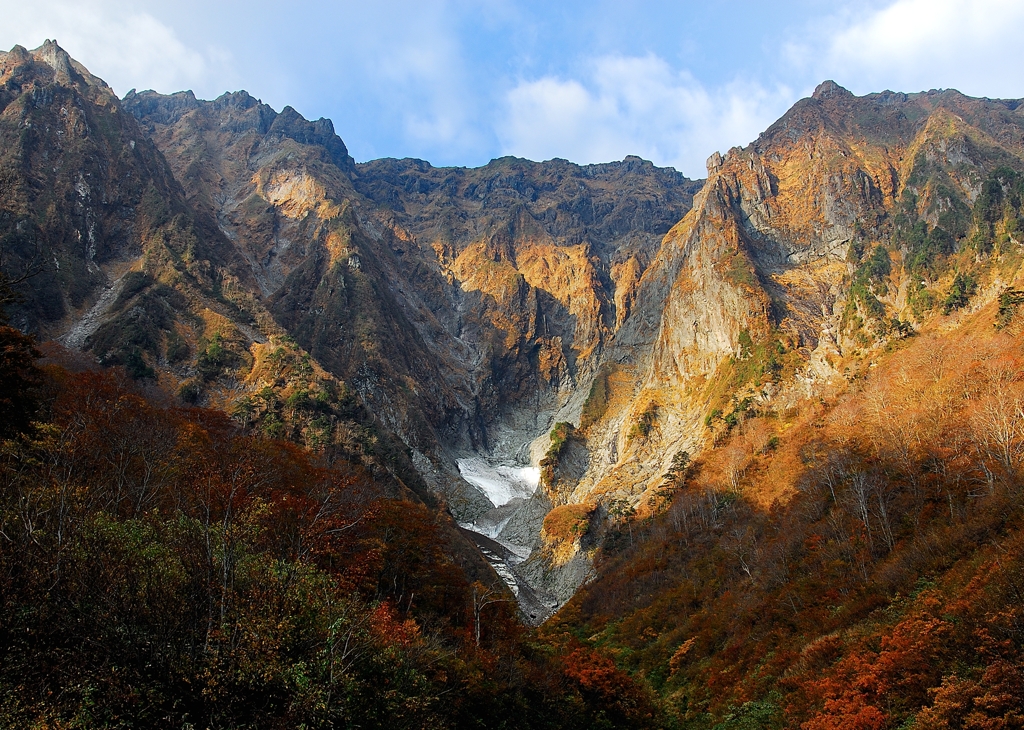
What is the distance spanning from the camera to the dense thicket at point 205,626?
1495 centimetres

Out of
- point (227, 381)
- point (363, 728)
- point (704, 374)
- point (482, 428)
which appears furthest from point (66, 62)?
point (363, 728)

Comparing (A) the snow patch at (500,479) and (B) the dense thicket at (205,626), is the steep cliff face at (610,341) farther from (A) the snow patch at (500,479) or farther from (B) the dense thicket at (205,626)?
(B) the dense thicket at (205,626)

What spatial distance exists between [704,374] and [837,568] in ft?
330

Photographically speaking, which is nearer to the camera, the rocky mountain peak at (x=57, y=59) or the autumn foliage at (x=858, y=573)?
the autumn foliage at (x=858, y=573)

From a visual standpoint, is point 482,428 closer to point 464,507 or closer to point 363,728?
point 464,507

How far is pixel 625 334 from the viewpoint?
628 feet

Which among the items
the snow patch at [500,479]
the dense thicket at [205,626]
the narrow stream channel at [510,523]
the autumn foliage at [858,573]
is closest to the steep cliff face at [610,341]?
the narrow stream channel at [510,523]

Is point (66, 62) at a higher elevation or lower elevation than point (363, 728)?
higher

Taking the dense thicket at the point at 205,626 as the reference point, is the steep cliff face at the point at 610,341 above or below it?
above

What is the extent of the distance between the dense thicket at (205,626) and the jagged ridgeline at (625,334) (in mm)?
7275

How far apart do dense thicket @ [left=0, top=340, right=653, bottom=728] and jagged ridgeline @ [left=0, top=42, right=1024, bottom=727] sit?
286 inches

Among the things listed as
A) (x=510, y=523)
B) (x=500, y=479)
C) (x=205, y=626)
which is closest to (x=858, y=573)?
(x=205, y=626)

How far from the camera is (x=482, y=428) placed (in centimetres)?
18738

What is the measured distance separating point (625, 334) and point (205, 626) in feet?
592
